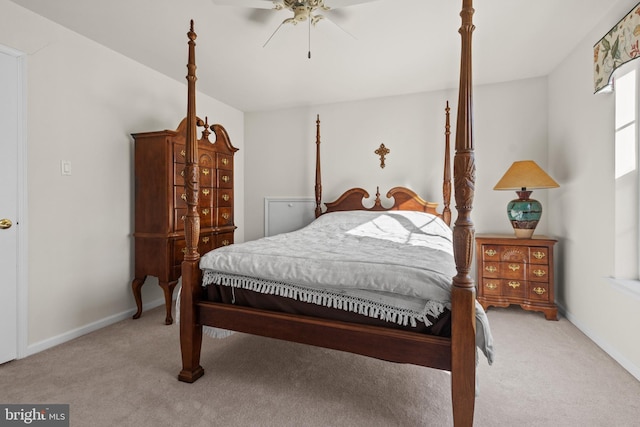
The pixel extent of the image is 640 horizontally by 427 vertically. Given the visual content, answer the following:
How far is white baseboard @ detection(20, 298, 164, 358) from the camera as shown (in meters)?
2.25

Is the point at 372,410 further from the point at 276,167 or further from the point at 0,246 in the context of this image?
the point at 276,167

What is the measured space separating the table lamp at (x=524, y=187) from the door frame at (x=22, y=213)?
3821 millimetres

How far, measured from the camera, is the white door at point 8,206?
2061mm

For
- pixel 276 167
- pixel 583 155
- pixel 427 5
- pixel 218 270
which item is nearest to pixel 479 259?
pixel 583 155

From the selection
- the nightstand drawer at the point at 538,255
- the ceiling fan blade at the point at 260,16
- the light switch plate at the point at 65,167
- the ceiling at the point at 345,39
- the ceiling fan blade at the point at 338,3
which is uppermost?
the ceiling at the point at 345,39

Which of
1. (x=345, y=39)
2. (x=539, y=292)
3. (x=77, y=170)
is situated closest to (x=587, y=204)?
(x=539, y=292)

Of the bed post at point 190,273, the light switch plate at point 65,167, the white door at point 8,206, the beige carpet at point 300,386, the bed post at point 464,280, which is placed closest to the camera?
the bed post at point 464,280

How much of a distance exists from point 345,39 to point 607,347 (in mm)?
3001

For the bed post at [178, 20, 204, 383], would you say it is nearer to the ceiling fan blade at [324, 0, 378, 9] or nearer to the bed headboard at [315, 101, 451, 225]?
the ceiling fan blade at [324, 0, 378, 9]

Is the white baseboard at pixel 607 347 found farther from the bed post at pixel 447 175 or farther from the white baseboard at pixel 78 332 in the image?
the white baseboard at pixel 78 332

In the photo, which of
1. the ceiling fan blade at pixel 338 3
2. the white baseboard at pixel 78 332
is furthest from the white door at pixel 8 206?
the ceiling fan blade at pixel 338 3

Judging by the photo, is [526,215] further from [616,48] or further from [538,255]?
[616,48]

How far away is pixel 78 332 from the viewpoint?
2.53 m

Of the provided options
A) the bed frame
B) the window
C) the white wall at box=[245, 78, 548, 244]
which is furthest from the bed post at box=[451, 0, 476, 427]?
the white wall at box=[245, 78, 548, 244]
